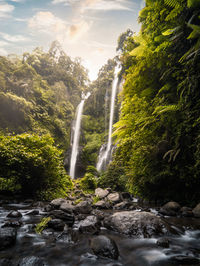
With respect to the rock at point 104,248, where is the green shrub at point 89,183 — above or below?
below

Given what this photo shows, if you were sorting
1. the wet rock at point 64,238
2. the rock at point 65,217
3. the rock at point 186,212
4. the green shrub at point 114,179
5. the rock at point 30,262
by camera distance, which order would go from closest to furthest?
the rock at point 30,262 < the wet rock at point 64,238 < the rock at point 65,217 < the rock at point 186,212 < the green shrub at point 114,179

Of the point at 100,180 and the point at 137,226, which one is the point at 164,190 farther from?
the point at 100,180

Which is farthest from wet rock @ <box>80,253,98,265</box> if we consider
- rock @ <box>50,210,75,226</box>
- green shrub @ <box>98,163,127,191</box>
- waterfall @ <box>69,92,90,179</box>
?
waterfall @ <box>69,92,90,179</box>

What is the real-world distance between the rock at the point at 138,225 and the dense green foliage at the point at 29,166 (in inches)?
147

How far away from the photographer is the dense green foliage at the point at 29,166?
18.0ft

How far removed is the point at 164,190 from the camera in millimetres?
5340

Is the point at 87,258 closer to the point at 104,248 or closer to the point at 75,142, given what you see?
the point at 104,248

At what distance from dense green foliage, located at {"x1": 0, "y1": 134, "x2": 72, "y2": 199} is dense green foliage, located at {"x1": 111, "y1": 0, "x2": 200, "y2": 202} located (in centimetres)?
286

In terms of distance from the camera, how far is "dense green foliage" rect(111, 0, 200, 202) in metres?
3.53

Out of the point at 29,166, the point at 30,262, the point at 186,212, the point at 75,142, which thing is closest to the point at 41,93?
the point at 75,142

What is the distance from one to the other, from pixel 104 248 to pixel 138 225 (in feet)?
3.61

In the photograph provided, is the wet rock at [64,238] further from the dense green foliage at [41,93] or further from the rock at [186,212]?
the dense green foliage at [41,93]

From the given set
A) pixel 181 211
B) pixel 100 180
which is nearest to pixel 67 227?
pixel 181 211

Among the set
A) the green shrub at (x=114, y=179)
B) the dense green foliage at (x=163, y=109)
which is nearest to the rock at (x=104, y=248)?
the dense green foliage at (x=163, y=109)
